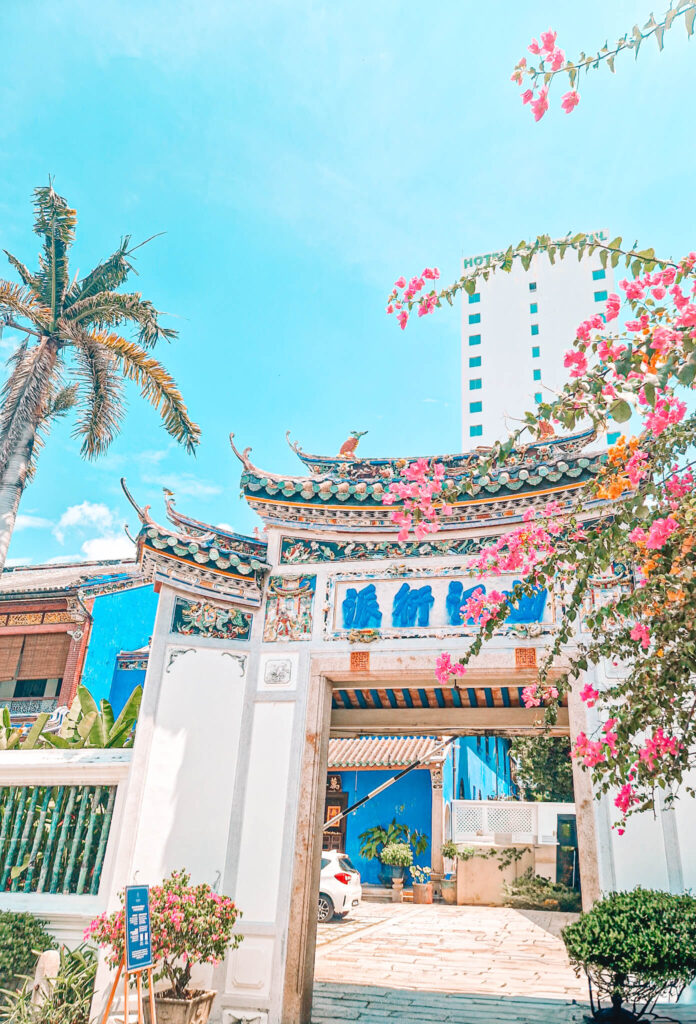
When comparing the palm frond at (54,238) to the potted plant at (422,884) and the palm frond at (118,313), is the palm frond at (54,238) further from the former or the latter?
the potted plant at (422,884)

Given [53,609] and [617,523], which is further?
[53,609]

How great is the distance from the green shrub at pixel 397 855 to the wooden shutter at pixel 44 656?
8.70 m

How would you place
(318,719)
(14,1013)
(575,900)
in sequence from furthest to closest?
(575,900) < (318,719) < (14,1013)

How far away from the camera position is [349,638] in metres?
7.45

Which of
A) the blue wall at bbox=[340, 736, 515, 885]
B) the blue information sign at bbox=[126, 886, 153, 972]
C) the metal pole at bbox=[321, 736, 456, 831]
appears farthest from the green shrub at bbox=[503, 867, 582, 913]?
the blue information sign at bbox=[126, 886, 153, 972]

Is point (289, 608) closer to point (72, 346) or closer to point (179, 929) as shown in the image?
point (179, 929)

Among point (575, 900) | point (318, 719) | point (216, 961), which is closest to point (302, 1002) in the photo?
point (216, 961)

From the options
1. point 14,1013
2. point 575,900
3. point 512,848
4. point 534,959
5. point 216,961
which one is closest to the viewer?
point 14,1013

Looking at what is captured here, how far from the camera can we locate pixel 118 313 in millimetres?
12188

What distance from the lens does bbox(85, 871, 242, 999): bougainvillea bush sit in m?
5.71

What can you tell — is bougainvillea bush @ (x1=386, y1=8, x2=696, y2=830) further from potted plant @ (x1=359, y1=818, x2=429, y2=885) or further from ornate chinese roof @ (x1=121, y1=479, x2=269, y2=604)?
potted plant @ (x1=359, y1=818, x2=429, y2=885)

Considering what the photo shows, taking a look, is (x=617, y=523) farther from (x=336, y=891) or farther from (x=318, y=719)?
(x=336, y=891)

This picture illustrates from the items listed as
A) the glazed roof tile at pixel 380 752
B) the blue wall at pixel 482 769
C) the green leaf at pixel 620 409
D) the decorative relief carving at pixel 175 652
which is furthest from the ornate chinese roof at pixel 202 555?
the blue wall at pixel 482 769

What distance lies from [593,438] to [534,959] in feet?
23.2
